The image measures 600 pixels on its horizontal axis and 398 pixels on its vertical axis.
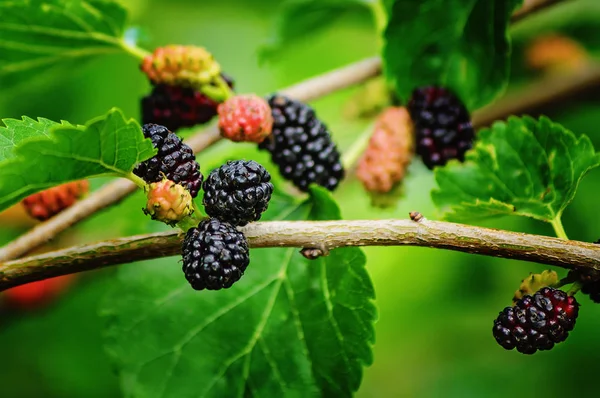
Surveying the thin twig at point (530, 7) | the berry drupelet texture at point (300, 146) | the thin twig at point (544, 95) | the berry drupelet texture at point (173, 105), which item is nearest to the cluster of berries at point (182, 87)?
the berry drupelet texture at point (173, 105)

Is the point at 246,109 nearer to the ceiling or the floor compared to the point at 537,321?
nearer to the ceiling

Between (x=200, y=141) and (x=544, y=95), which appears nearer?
(x=200, y=141)

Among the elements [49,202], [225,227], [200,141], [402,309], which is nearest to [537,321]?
[225,227]

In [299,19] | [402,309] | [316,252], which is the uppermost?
[299,19]

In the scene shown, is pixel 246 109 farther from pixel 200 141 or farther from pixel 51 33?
pixel 51 33

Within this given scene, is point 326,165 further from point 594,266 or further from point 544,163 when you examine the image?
point 594,266

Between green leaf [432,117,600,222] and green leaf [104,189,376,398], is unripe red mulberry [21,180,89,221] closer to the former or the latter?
green leaf [104,189,376,398]

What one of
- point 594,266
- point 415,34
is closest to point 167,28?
point 415,34
